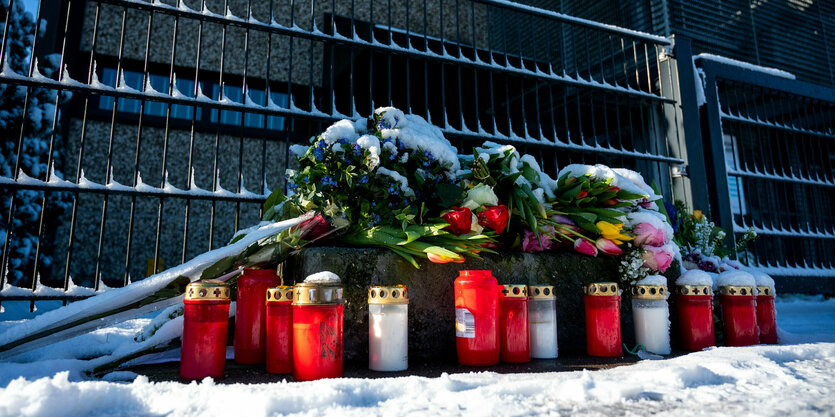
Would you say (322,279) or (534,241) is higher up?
(534,241)

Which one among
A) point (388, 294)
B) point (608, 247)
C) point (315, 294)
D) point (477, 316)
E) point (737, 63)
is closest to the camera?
point (315, 294)

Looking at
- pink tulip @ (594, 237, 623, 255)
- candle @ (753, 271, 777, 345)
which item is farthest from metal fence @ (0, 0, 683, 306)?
pink tulip @ (594, 237, 623, 255)

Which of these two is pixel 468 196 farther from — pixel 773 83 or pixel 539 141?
pixel 773 83

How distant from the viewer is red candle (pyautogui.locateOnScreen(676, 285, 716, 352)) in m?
1.88

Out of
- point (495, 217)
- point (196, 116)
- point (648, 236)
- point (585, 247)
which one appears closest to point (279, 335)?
point (495, 217)

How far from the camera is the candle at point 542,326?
1.68m

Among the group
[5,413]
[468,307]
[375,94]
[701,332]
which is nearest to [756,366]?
[701,332]

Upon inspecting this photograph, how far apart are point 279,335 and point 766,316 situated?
191 cm

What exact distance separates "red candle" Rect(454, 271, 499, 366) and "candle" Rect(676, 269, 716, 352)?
836 mm

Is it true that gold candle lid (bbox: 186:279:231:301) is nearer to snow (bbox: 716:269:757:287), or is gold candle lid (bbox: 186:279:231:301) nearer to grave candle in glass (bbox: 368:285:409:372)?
grave candle in glass (bbox: 368:285:409:372)

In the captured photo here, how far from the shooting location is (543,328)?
1.68 meters

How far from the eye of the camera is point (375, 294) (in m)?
1.42

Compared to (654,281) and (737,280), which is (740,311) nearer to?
(737,280)

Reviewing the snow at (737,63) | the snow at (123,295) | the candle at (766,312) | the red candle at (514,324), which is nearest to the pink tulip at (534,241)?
the red candle at (514,324)
